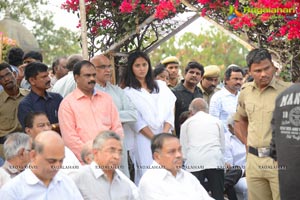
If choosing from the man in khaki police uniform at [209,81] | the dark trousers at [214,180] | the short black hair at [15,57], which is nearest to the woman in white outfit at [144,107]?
the dark trousers at [214,180]

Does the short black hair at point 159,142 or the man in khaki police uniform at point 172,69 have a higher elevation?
the man in khaki police uniform at point 172,69

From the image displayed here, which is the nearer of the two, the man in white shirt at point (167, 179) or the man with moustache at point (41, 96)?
the man in white shirt at point (167, 179)

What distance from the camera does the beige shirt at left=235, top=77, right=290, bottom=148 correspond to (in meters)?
7.44

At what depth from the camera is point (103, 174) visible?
662 centimetres

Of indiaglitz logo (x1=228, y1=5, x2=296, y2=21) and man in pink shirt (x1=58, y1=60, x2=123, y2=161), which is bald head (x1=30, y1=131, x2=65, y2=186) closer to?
man in pink shirt (x1=58, y1=60, x2=123, y2=161)

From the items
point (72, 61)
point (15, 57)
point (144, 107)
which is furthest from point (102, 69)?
point (15, 57)

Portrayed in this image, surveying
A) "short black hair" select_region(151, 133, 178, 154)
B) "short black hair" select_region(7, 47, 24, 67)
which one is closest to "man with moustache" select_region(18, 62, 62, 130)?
"short black hair" select_region(151, 133, 178, 154)

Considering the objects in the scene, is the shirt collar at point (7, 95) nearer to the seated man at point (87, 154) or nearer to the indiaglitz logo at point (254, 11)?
the seated man at point (87, 154)

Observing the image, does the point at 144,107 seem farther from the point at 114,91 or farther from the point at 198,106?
the point at 198,106

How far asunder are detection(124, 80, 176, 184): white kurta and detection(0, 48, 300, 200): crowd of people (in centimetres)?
1

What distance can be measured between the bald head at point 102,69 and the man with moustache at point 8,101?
94 cm

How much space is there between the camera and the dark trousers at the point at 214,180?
31.0 ft

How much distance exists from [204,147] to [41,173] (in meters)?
3.70

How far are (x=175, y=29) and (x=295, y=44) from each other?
7.62ft
